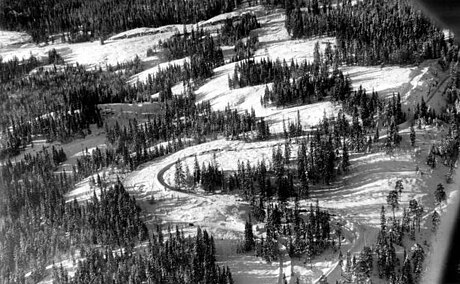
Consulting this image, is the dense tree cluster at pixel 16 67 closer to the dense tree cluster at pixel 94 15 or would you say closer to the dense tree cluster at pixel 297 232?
the dense tree cluster at pixel 94 15

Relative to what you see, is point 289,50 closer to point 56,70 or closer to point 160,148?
point 160,148

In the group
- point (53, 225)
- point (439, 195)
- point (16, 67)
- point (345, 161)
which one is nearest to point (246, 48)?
point (16, 67)

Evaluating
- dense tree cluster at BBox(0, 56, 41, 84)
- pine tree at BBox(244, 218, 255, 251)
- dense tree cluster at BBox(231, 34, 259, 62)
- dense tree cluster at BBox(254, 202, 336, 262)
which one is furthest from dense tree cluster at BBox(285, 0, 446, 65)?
dense tree cluster at BBox(0, 56, 41, 84)

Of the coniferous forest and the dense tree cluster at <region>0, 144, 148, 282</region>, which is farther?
the dense tree cluster at <region>0, 144, 148, 282</region>

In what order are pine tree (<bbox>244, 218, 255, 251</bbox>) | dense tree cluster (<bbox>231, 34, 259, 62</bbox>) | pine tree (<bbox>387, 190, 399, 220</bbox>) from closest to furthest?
pine tree (<bbox>244, 218, 255, 251</bbox>) → pine tree (<bbox>387, 190, 399, 220</bbox>) → dense tree cluster (<bbox>231, 34, 259, 62</bbox>)

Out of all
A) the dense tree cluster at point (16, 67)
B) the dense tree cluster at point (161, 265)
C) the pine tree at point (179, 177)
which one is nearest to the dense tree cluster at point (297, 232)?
the dense tree cluster at point (161, 265)

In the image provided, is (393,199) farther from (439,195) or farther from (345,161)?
(345,161)

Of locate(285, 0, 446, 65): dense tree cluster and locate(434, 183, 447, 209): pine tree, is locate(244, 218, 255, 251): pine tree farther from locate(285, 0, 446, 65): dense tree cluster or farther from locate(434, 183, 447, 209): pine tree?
locate(285, 0, 446, 65): dense tree cluster
